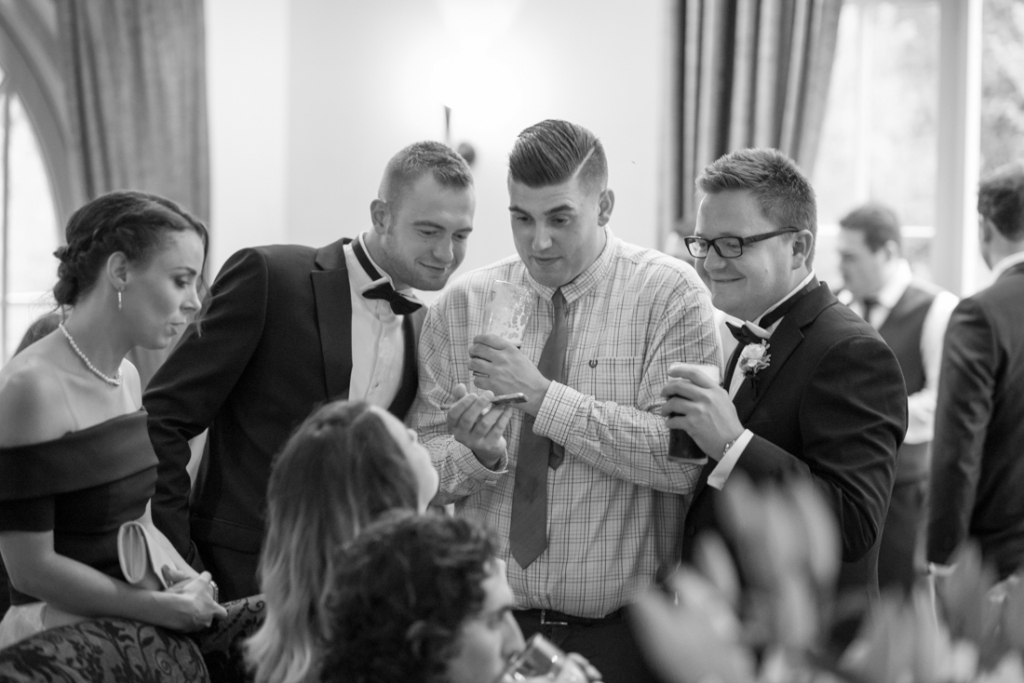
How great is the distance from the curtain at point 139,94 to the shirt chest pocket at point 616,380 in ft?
9.06

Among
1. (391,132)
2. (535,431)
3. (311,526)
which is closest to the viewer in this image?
(311,526)

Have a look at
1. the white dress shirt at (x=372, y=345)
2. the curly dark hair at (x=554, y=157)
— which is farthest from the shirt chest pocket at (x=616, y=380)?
the white dress shirt at (x=372, y=345)

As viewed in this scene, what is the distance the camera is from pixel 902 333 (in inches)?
161

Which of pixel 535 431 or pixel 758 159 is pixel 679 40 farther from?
pixel 535 431

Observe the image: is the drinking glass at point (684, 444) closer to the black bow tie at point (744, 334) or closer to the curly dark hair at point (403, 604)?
the black bow tie at point (744, 334)

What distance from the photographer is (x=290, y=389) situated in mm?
2473

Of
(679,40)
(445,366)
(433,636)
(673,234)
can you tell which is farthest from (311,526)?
(679,40)

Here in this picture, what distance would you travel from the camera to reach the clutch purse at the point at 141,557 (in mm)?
2008

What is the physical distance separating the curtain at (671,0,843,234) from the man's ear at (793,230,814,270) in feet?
7.31

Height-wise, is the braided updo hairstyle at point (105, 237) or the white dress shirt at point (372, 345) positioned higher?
the braided updo hairstyle at point (105, 237)

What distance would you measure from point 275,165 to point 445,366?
2374mm

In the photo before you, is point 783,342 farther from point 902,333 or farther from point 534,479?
point 902,333

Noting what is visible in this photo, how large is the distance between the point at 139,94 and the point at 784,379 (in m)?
3.48

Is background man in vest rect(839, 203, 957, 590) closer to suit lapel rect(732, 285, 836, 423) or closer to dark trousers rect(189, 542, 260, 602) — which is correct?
suit lapel rect(732, 285, 836, 423)
